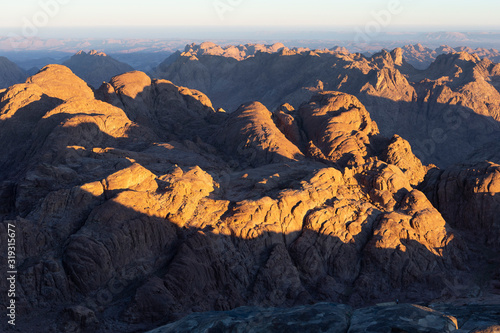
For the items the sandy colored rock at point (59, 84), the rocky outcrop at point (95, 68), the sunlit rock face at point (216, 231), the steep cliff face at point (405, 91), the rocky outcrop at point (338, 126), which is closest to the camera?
the sunlit rock face at point (216, 231)

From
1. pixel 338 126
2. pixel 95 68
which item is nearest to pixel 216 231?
pixel 338 126

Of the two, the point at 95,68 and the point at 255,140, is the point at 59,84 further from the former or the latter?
the point at 95,68

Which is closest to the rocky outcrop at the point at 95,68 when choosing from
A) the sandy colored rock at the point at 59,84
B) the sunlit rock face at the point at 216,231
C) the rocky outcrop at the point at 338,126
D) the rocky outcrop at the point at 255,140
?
the sandy colored rock at the point at 59,84

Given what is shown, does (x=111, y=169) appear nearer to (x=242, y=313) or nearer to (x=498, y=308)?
(x=242, y=313)

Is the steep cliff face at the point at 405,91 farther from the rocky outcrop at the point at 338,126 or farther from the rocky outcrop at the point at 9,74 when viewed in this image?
the rocky outcrop at the point at 9,74

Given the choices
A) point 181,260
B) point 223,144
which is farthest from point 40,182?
point 223,144

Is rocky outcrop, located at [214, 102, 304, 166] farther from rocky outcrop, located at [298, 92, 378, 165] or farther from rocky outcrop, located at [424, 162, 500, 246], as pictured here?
rocky outcrop, located at [424, 162, 500, 246]
